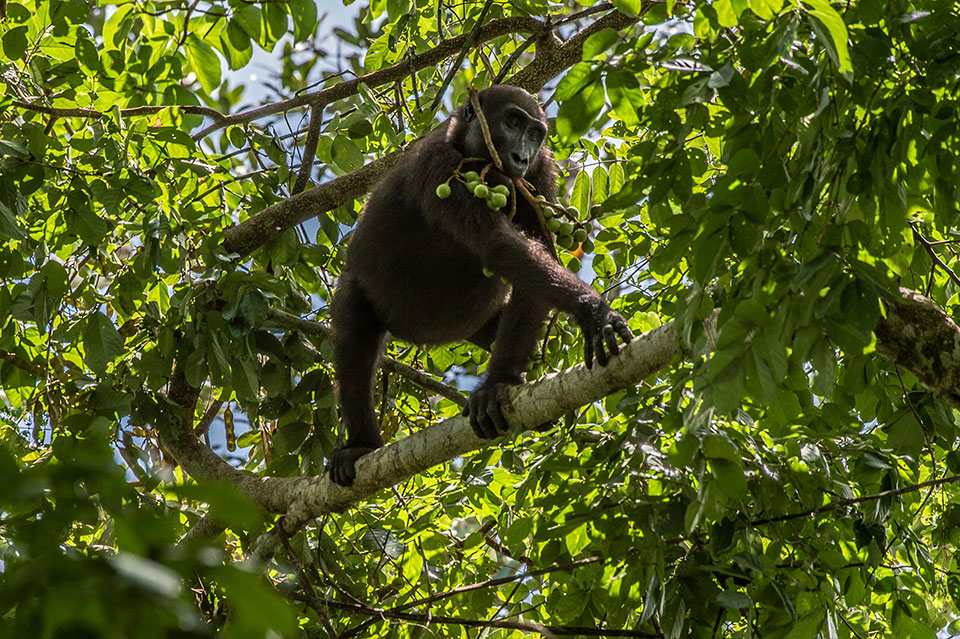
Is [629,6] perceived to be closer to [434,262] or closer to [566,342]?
[566,342]

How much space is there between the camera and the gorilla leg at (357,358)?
15.2ft

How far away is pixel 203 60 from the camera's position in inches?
116

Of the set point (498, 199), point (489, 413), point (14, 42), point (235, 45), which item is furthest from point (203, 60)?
point (489, 413)

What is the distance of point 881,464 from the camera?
3.10 metres

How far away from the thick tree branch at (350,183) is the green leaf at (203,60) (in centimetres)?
208

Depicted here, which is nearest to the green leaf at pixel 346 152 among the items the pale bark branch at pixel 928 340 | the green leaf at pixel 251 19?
the green leaf at pixel 251 19

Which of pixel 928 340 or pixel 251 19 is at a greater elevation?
pixel 251 19

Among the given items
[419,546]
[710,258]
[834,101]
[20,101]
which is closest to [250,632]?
[710,258]

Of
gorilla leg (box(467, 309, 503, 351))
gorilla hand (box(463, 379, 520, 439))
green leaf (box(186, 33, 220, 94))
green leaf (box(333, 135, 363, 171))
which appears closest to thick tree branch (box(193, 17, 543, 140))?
green leaf (box(333, 135, 363, 171))

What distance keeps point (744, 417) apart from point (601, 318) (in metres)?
0.71

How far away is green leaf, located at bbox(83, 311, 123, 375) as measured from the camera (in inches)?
159

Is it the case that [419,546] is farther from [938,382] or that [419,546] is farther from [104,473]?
[104,473]

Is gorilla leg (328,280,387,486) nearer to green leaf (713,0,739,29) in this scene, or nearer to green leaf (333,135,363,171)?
green leaf (333,135,363,171)

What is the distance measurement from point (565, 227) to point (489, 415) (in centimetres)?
81
